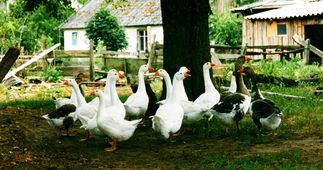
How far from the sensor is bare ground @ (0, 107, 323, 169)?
30.2 feet

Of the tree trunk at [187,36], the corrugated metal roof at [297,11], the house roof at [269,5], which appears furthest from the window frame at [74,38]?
the tree trunk at [187,36]

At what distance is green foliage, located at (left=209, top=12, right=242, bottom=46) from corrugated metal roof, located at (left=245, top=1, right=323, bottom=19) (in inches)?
197

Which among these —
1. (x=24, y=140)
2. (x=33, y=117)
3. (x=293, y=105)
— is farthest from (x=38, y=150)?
(x=293, y=105)

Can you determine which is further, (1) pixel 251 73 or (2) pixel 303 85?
(2) pixel 303 85

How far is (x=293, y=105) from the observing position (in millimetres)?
14961

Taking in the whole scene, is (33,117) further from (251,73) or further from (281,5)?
(281,5)

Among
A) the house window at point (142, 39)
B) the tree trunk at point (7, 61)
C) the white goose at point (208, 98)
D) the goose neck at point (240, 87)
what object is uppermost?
the house window at point (142, 39)

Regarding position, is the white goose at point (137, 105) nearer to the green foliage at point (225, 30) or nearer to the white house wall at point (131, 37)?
the green foliage at point (225, 30)

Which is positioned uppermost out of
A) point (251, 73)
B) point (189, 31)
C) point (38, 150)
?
point (189, 31)

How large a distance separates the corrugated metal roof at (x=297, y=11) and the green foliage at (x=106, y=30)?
1149 centimetres

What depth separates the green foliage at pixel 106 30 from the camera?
44.8m

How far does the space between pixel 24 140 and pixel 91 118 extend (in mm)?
1348

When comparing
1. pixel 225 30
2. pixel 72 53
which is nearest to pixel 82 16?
pixel 225 30

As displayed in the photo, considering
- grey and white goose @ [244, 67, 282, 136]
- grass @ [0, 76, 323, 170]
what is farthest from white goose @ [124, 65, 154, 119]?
grey and white goose @ [244, 67, 282, 136]
